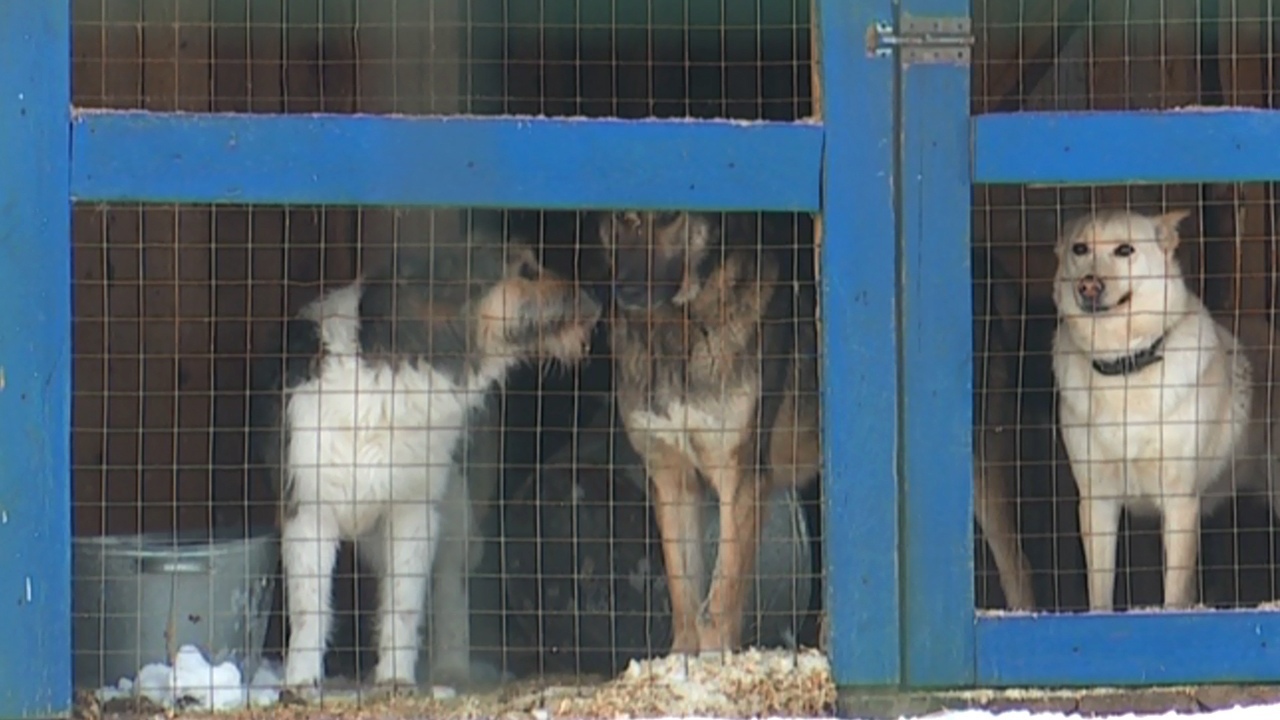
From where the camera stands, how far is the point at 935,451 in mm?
4637

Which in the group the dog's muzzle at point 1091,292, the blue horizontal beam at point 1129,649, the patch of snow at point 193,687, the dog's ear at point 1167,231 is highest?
the dog's ear at point 1167,231

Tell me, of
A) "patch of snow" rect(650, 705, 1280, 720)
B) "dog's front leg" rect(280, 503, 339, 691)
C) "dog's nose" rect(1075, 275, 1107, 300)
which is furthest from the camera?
"dog's nose" rect(1075, 275, 1107, 300)

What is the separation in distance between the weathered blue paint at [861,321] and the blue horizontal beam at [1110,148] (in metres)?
0.26

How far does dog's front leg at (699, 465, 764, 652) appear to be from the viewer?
572 centimetres

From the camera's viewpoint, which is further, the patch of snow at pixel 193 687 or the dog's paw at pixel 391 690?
the dog's paw at pixel 391 690

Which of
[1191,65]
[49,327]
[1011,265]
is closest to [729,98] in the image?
[1011,265]

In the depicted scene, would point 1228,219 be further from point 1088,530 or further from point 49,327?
point 49,327

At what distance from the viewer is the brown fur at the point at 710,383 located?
578 cm

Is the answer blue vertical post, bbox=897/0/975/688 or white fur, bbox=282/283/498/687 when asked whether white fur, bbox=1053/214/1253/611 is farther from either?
white fur, bbox=282/283/498/687

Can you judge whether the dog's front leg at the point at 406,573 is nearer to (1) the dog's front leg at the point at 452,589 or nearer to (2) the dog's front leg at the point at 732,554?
(1) the dog's front leg at the point at 452,589

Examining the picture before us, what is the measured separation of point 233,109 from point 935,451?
3.30 meters

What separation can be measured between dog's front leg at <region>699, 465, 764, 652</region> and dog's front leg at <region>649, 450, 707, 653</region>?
7 cm

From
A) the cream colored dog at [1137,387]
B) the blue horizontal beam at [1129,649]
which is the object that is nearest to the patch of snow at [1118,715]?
the blue horizontal beam at [1129,649]

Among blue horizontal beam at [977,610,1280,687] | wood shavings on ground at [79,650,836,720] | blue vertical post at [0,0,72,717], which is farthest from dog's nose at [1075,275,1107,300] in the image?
blue vertical post at [0,0,72,717]
